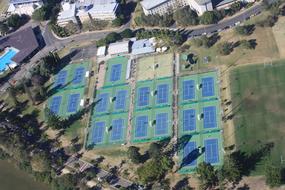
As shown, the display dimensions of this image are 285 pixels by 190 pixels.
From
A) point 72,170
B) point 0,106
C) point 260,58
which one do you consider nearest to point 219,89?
point 260,58

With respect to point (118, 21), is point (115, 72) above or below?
below

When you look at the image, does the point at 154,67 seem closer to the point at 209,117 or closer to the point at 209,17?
the point at 209,17

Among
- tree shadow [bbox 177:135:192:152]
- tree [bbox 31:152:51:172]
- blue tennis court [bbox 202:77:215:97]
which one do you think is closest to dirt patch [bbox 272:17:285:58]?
blue tennis court [bbox 202:77:215:97]

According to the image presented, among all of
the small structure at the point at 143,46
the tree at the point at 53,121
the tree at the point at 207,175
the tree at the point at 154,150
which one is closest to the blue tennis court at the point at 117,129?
the tree at the point at 154,150

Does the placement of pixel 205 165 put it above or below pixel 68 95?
below

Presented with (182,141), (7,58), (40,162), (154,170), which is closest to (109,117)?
(40,162)

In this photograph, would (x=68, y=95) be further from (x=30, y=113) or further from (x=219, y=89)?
(x=219, y=89)
